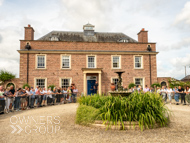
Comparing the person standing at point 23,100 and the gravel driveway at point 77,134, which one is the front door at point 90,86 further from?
the gravel driveway at point 77,134

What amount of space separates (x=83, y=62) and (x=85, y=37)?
4.63 m

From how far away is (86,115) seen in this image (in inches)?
271

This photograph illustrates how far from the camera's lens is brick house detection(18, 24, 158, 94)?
1975 centimetres

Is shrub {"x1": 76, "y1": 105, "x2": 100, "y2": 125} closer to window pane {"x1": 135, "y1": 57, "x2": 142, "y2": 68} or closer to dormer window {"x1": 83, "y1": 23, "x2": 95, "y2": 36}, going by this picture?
window pane {"x1": 135, "y1": 57, "x2": 142, "y2": 68}

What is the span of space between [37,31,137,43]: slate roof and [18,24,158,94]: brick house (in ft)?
1.00

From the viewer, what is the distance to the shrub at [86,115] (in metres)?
6.68

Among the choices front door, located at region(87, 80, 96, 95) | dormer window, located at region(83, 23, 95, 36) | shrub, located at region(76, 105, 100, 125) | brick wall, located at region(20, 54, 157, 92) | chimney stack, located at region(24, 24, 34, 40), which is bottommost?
shrub, located at region(76, 105, 100, 125)

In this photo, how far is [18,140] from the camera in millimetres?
5223

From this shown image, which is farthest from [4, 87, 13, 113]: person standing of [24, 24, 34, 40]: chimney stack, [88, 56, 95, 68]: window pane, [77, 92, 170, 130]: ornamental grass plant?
[24, 24, 34, 40]: chimney stack

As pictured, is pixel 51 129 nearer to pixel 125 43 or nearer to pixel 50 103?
pixel 50 103

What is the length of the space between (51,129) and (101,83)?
14.4 meters

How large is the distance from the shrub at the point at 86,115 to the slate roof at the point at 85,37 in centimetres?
1686

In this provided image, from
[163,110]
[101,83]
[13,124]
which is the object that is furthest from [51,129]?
[101,83]

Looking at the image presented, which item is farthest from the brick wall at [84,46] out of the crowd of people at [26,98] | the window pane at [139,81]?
the crowd of people at [26,98]
